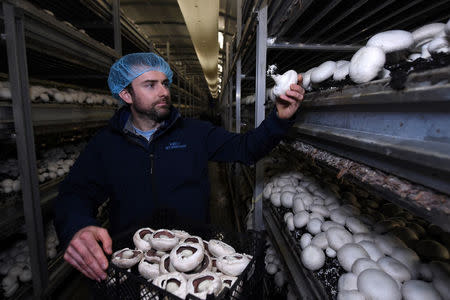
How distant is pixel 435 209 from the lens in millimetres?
382

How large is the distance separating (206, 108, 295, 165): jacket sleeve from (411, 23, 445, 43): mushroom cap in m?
0.51

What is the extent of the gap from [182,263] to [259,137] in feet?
2.44

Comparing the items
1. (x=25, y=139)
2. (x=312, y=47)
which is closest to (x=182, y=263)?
(x=25, y=139)

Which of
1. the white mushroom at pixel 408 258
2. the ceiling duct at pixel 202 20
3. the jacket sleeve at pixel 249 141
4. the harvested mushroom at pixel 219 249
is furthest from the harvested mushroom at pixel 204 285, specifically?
the ceiling duct at pixel 202 20

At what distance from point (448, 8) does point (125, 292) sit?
1.60 metres

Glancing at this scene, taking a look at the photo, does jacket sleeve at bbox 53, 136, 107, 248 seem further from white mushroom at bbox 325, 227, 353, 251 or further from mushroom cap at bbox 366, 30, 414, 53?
A: mushroom cap at bbox 366, 30, 414, 53

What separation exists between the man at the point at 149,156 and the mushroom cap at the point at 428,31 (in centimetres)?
50

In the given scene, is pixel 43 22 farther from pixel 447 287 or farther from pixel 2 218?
pixel 447 287

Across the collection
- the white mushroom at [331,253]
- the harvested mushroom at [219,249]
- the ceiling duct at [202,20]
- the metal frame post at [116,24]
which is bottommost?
the white mushroom at [331,253]

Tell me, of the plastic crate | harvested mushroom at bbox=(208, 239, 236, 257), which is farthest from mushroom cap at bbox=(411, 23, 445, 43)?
harvested mushroom at bbox=(208, 239, 236, 257)

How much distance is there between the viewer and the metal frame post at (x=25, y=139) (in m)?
1.19

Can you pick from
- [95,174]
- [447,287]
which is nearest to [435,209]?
[447,287]

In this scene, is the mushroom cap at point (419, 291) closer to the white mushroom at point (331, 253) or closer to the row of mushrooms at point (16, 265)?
the white mushroom at point (331, 253)

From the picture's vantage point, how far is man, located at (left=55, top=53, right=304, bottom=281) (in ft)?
4.10
